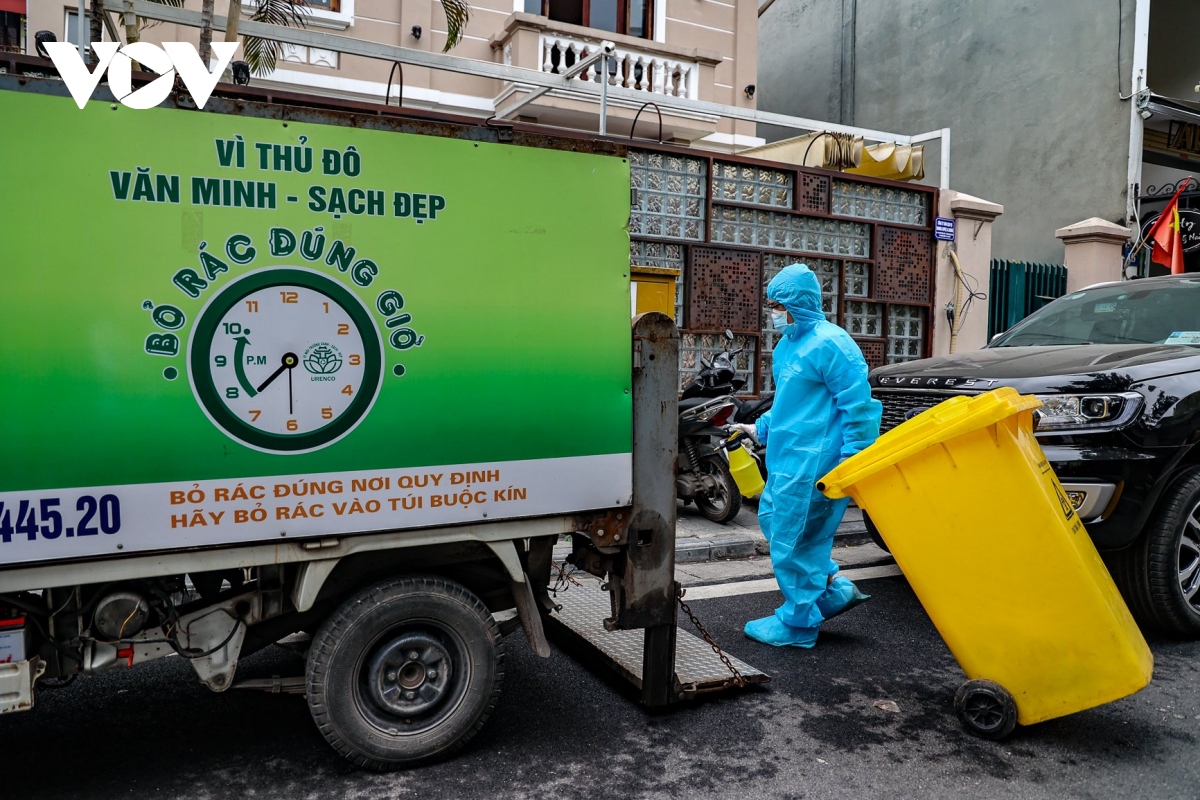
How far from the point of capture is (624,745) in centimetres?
339

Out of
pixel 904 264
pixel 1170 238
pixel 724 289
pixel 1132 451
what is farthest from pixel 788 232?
pixel 1170 238

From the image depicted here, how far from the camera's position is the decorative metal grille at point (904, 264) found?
10.4 meters

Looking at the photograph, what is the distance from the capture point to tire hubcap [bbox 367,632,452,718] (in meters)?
3.10

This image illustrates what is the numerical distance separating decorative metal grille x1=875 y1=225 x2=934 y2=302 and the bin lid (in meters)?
7.18

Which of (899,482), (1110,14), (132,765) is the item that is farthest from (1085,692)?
(1110,14)

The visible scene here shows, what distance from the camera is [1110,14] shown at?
45.3ft

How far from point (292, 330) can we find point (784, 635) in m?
2.86

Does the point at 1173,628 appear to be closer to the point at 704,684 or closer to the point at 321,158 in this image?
the point at 704,684

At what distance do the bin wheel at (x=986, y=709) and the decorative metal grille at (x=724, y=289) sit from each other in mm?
5948

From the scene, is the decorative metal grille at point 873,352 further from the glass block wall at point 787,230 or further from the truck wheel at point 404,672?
the truck wheel at point 404,672

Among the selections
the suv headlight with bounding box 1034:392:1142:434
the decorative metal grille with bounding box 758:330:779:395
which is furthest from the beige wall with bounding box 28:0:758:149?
the suv headlight with bounding box 1034:392:1142:434

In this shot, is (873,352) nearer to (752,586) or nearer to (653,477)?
(752,586)

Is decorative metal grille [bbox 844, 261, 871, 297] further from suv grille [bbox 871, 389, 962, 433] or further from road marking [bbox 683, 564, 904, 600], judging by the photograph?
suv grille [bbox 871, 389, 962, 433]

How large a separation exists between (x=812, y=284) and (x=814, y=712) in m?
2.02
